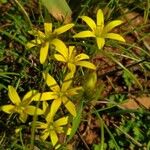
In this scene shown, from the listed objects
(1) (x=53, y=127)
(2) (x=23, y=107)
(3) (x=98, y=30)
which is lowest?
(1) (x=53, y=127)

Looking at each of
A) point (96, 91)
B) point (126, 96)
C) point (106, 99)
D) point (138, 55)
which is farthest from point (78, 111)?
point (138, 55)

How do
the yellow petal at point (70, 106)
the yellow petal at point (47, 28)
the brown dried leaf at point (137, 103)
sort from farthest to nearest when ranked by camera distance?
the brown dried leaf at point (137, 103)
the yellow petal at point (47, 28)
the yellow petal at point (70, 106)

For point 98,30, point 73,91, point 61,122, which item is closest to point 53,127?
point 61,122

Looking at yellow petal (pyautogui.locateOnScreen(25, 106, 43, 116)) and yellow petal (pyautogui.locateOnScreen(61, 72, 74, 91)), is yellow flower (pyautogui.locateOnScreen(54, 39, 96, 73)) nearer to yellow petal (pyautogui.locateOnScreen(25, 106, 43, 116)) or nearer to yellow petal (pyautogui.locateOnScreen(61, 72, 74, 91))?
yellow petal (pyautogui.locateOnScreen(61, 72, 74, 91))

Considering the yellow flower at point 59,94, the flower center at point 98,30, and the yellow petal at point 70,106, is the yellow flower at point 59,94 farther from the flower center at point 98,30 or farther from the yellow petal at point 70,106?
the flower center at point 98,30

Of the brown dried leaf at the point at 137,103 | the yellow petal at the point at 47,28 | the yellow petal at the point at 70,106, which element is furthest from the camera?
the brown dried leaf at the point at 137,103

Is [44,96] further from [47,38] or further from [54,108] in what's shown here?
[47,38]

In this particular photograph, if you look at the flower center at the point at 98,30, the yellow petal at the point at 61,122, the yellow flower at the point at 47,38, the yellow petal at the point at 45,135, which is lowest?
the yellow petal at the point at 45,135

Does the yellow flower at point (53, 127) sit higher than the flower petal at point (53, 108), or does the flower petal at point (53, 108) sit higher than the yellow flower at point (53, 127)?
the flower petal at point (53, 108)

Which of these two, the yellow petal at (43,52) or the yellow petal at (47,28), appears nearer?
the yellow petal at (43,52)

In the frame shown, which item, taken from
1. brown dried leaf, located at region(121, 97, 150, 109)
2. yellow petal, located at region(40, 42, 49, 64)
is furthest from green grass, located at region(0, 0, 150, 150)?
→ yellow petal, located at region(40, 42, 49, 64)

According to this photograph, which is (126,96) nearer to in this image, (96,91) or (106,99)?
(106,99)

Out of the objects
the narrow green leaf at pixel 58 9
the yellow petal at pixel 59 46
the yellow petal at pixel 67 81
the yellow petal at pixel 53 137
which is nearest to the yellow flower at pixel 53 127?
the yellow petal at pixel 53 137
